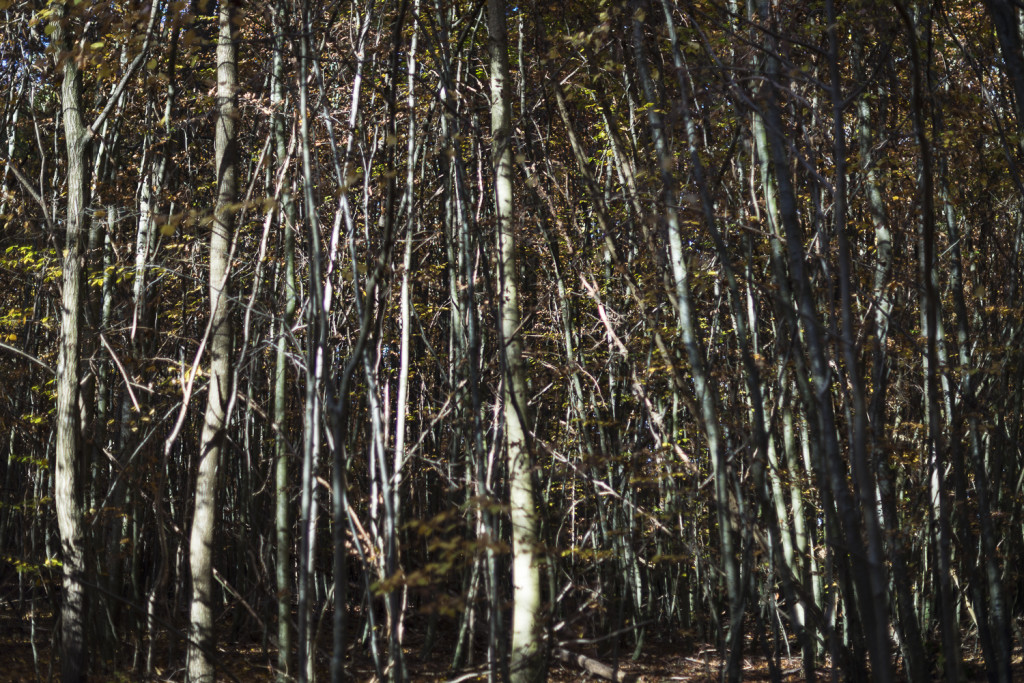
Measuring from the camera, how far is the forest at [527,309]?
3855 mm

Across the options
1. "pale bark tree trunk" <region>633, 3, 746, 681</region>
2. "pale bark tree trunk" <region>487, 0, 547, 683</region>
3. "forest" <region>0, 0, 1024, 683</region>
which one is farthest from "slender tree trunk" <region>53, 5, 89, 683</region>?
"pale bark tree trunk" <region>633, 3, 746, 681</region>

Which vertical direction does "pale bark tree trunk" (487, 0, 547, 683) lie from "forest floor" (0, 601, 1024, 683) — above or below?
above

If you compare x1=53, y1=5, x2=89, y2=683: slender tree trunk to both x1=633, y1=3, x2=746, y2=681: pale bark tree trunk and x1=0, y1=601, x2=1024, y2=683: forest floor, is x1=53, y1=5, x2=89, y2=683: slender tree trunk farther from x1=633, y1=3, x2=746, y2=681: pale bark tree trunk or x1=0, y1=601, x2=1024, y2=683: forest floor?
x1=633, y1=3, x2=746, y2=681: pale bark tree trunk

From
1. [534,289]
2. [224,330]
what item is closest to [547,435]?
[534,289]

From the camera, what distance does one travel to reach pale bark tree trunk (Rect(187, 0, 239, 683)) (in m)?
5.16

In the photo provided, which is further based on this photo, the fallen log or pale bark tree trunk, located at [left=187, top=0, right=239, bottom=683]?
the fallen log

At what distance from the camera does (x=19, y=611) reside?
11.3 m

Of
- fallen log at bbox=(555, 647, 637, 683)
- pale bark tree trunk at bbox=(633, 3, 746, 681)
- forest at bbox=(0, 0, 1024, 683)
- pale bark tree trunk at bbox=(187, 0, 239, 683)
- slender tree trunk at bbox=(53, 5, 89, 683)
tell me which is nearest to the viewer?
forest at bbox=(0, 0, 1024, 683)

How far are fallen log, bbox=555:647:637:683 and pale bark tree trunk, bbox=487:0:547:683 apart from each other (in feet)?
6.85

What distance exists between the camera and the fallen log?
7507 millimetres

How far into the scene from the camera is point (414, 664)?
998cm

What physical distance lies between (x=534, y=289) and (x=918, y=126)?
27.1 feet

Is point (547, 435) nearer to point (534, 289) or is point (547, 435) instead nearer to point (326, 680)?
point (534, 289)

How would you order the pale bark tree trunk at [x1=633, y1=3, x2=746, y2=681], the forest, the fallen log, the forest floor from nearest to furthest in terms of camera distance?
1. the forest
2. the pale bark tree trunk at [x1=633, y1=3, x2=746, y2=681]
3. the fallen log
4. the forest floor
